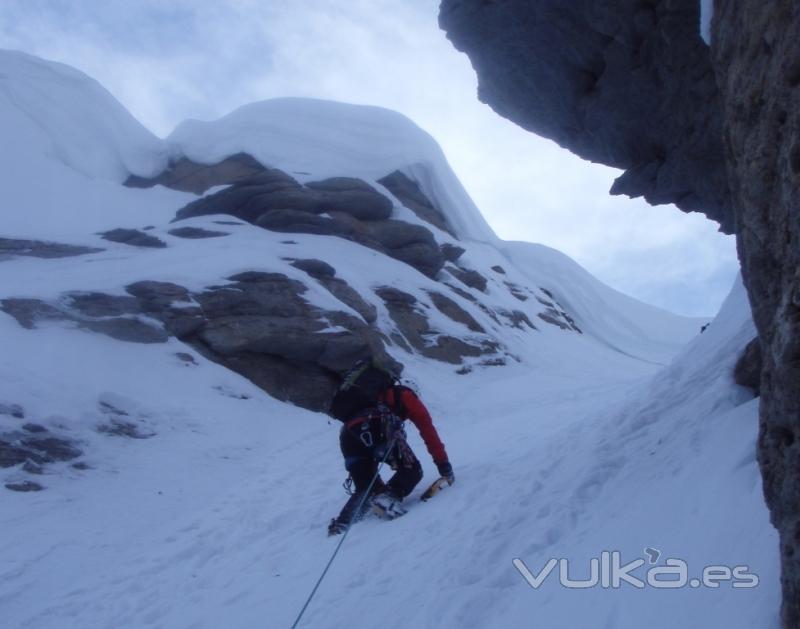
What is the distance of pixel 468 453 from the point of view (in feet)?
32.7

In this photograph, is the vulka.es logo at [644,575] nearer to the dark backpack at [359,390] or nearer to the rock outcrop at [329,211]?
the dark backpack at [359,390]

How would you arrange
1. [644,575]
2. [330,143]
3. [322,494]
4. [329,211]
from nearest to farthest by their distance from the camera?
[644,575] < [322,494] < [329,211] < [330,143]

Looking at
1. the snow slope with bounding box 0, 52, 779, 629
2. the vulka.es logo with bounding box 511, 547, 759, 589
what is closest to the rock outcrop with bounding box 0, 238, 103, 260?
the snow slope with bounding box 0, 52, 779, 629

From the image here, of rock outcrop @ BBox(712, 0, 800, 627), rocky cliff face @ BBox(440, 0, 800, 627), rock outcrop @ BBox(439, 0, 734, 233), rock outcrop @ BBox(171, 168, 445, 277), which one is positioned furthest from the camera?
rock outcrop @ BBox(171, 168, 445, 277)

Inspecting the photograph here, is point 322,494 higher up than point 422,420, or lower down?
lower down

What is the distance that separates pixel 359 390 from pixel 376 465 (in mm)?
769

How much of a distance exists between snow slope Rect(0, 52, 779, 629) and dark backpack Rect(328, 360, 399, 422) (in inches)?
43.8

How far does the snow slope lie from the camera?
434 centimetres

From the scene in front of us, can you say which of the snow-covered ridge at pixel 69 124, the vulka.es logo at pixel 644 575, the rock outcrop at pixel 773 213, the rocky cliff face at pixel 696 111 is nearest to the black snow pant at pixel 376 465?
the vulka.es logo at pixel 644 575

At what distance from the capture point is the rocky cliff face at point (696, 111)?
298 cm

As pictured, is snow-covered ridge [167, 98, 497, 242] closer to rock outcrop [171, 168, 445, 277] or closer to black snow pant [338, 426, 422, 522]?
rock outcrop [171, 168, 445, 277]

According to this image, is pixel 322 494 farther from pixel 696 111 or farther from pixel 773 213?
pixel 773 213

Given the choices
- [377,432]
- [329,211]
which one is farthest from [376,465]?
[329,211]

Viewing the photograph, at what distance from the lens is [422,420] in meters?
7.59
